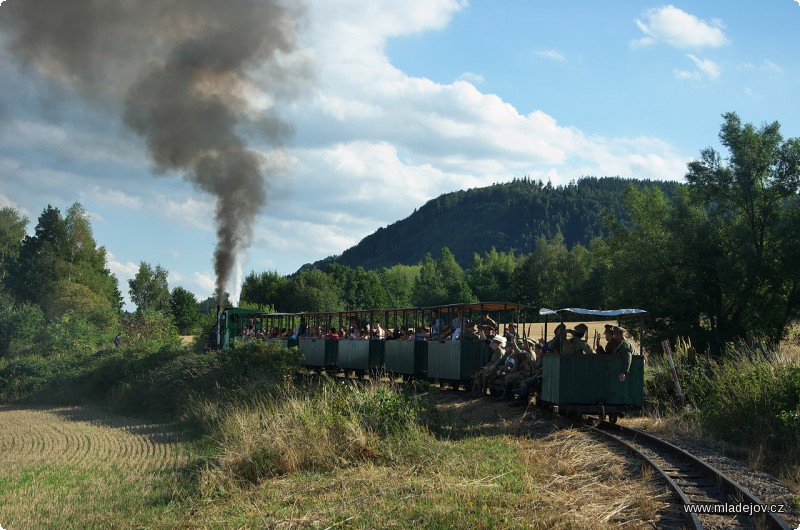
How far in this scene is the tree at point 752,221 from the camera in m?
36.0

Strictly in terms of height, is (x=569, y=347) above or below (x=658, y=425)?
above

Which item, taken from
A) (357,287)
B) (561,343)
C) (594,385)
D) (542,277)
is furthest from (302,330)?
(357,287)

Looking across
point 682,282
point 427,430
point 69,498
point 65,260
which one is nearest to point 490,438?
point 427,430

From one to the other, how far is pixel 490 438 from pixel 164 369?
63.3 ft

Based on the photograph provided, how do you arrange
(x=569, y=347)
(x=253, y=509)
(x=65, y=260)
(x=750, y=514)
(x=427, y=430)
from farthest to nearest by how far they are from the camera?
1. (x=65, y=260)
2. (x=569, y=347)
3. (x=427, y=430)
4. (x=253, y=509)
5. (x=750, y=514)

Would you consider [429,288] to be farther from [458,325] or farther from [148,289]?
[458,325]

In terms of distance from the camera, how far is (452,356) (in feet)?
68.3

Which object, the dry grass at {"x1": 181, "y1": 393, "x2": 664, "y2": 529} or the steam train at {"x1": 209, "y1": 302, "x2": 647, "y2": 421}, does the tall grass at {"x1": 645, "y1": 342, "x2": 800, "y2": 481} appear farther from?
the dry grass at {"x1": 181, "y1": 393, "x2": 664, "y2": 529}

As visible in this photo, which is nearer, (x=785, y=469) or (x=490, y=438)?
(x=785, y=469)

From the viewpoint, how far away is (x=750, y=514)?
8.28 meters

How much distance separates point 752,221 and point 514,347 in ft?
79.0

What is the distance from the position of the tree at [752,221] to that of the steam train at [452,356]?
39.3 ft

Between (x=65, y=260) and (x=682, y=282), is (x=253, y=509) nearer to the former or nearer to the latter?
(x=682, y=282)

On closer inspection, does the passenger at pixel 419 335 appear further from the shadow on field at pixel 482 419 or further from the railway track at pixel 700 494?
the railway track at pixel 700 494
